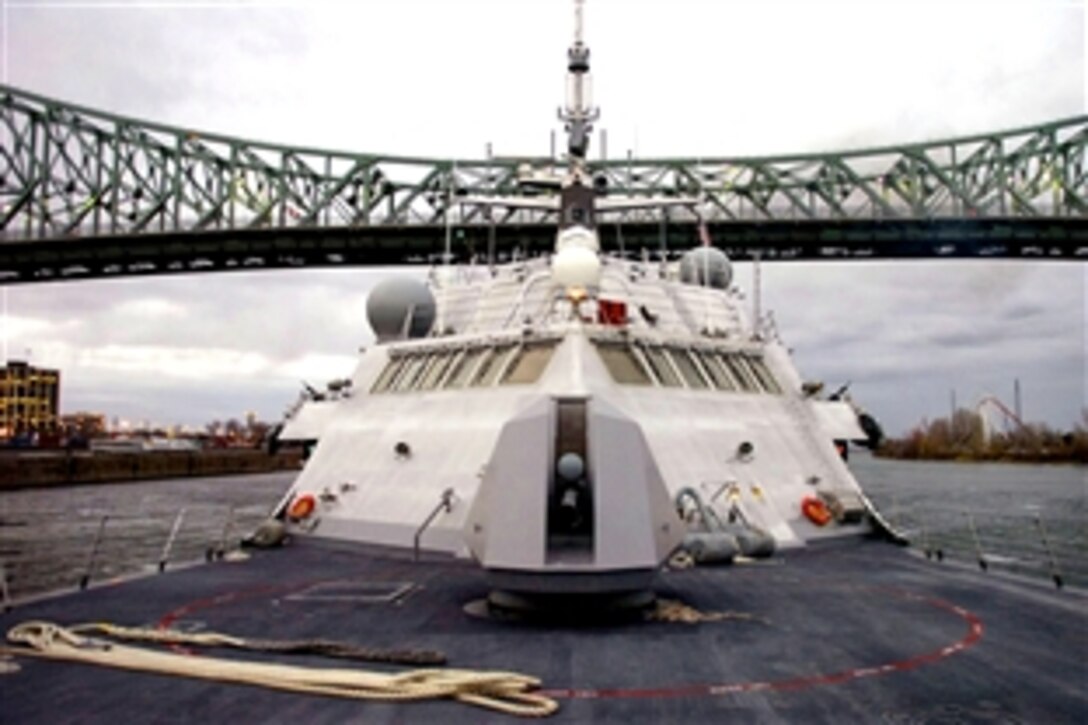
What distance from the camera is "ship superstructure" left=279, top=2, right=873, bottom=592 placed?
28.7 ft

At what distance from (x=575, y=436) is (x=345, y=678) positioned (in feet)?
12.2

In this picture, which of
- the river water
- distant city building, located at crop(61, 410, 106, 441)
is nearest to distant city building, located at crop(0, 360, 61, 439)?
distant city building, located at crop(61, 410, 106, 441)

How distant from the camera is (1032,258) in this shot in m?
73.9

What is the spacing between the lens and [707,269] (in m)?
21.6

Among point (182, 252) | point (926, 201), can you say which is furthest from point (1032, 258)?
point (182, 252)

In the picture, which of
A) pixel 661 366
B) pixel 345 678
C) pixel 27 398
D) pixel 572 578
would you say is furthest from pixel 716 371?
pixel 27 398

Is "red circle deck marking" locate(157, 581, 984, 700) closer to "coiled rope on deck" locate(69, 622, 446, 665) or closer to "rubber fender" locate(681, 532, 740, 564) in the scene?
"coiled rope on deck" locate(69, 622, 446, 665)

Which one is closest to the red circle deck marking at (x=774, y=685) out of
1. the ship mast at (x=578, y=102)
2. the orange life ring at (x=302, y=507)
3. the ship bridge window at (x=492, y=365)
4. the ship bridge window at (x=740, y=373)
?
the orange life ring at (x=302, y=507)

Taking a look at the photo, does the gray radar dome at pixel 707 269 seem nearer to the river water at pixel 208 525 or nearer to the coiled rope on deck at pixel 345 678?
the river water at pixel 208 525

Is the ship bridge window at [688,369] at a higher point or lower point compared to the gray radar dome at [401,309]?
lower

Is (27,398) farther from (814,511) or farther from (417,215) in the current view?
(814,511)

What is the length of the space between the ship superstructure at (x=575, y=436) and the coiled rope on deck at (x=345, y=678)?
186cm

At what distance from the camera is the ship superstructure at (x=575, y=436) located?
8.76 metres

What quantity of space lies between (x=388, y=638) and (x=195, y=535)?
20936mm
